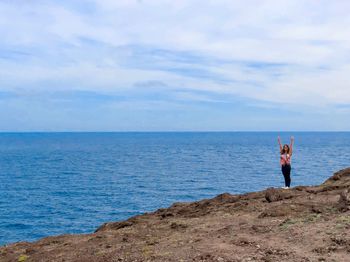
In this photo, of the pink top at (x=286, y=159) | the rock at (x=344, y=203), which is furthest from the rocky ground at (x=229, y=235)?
the pink top at (x=286, y=159)

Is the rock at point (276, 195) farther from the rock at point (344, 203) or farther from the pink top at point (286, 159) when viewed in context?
the rock at point (344, 203)

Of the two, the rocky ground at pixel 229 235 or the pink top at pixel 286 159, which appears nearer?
the rocky ground at pixel 229 235

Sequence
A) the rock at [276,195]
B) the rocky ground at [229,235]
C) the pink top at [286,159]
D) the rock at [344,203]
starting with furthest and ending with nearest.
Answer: the pink top at [286,159], the rock at [276,195], the rock at [344,203], the rocky ground at [229,235]

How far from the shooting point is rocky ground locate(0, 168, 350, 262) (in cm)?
1209

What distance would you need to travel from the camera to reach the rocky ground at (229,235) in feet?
39.7

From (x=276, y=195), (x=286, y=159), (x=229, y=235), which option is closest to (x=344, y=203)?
(x=276, y=195)

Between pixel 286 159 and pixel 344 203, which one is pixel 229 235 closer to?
pixel 344 203

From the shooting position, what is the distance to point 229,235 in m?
14.2

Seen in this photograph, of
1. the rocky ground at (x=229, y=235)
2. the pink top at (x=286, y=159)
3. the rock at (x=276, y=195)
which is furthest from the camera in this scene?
the pink top at (x=286, y=159)

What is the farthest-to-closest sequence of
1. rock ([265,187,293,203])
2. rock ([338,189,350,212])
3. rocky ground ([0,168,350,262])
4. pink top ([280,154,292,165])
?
pink top ([280,154,292,165])
rock ([265,187,293,203])
rock ([338,189,350,212])
rocky ground ([0,168,350,262])

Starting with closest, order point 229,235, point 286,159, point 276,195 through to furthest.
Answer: point 229,235 → point 276,195 → point 286,159

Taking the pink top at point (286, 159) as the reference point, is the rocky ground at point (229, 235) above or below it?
below

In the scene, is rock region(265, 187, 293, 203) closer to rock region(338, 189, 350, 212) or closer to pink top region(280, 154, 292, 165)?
pink top region(280, 154, 292, 165)

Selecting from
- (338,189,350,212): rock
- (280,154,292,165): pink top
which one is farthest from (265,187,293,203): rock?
(338,189,350,212): rock
